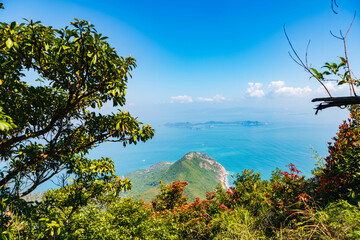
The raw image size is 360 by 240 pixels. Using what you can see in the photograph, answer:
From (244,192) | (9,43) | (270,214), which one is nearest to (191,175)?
(244,192)

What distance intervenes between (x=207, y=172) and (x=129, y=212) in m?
116

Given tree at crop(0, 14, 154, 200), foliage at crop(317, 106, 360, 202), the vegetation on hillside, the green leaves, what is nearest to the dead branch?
the vegetation on hillside

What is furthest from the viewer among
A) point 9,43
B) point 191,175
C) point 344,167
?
point 191,175

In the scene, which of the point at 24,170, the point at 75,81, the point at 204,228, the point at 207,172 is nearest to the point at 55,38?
the point at 75,81

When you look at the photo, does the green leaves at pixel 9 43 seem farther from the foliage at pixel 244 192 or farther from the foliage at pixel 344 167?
the foliage at pixel 244 192

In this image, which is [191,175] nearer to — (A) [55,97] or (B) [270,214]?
(B) [270,214]

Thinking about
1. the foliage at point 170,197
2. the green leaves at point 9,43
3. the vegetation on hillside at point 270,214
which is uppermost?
the green leaves at point 9,43

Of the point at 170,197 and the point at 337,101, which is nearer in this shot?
the point at 337,101

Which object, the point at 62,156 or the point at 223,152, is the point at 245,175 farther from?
the point at 223,152

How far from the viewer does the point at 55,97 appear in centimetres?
369

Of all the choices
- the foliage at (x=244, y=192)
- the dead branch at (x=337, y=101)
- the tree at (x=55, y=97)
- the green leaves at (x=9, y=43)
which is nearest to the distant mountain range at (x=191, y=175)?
the foliage at (x=244, y=192)

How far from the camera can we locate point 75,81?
3.01 m

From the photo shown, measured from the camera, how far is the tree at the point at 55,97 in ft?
8.05

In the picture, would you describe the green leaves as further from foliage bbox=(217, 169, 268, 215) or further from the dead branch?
foliage bbox=(217, 169, 268, 215)
